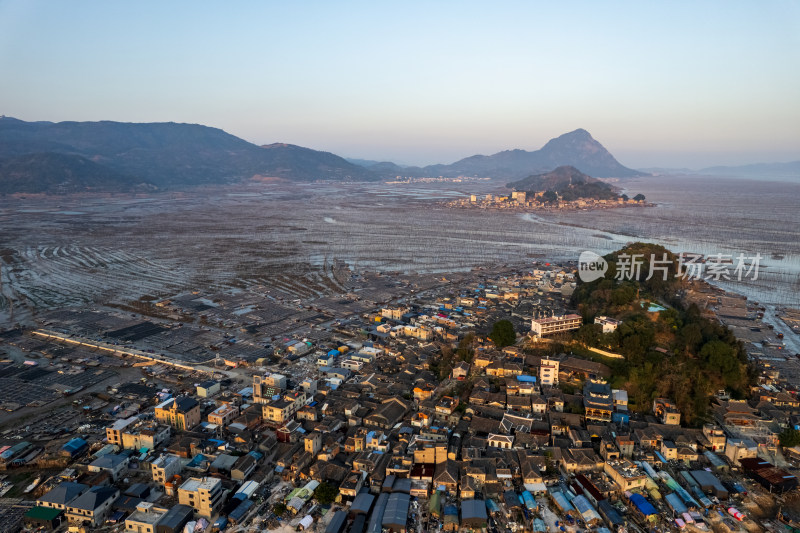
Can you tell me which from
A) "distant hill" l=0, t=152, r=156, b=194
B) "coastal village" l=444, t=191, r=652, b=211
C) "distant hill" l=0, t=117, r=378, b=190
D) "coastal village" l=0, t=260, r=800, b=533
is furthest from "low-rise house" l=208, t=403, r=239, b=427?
"distant hill" l=0, t=117, r=378, b=190

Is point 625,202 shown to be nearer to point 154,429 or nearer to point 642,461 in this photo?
point 642,461

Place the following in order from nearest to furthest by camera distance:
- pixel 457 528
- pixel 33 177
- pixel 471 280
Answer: pixel 457 528 → pixel 471 280 → pixel 33 177

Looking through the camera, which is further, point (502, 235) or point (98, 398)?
point (502, 235)

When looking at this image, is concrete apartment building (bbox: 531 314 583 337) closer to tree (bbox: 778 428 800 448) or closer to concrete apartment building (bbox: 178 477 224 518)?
tree (bbox: 778 428 800 448)

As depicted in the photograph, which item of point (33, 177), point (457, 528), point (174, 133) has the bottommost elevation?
point (457, 528)

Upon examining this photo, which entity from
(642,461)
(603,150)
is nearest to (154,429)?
(642,461)

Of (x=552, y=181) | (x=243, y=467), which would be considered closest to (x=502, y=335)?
(x=243, y=467)

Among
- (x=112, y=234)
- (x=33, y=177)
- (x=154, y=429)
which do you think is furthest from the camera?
(x=33, y=177)
